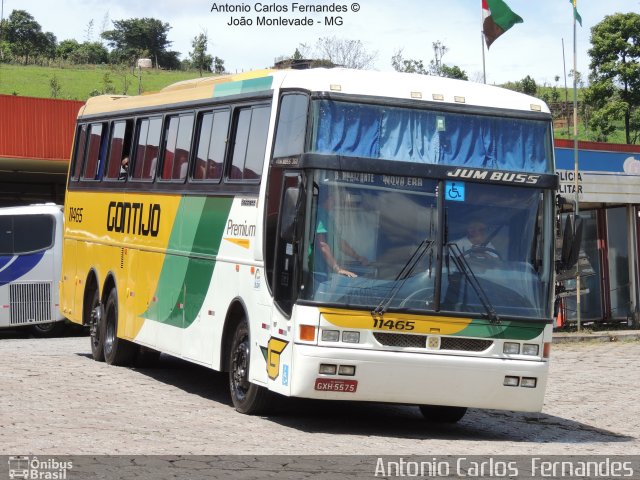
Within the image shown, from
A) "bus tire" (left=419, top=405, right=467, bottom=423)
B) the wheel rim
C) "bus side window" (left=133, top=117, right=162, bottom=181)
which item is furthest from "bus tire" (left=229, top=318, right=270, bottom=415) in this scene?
"bus side window" (left=133, top=117, right=162, bottom=181)

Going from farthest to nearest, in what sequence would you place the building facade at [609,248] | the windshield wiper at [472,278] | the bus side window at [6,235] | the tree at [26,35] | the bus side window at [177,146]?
the tree at [26,35], the bus side window at [6,235], the building facade at [609,248], the bus side window at [177,146], the windshield wiper at [472,278]

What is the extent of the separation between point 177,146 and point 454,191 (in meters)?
5.03

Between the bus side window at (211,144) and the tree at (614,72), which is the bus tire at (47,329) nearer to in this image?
the bus side window at (211,144)

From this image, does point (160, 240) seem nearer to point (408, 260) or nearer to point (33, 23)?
point (408, 260)

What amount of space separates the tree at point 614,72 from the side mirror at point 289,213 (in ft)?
202

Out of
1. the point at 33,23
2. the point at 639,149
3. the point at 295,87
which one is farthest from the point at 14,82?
the point at 295,87

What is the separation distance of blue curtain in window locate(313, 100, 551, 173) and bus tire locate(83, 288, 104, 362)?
7800mm

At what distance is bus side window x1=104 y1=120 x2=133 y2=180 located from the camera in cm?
1856

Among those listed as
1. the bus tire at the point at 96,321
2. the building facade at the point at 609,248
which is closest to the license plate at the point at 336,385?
the bus tire at the point at 96,321

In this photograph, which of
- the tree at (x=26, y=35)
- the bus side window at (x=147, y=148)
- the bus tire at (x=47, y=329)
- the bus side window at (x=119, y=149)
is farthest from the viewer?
the tree at (x=26, y=35)

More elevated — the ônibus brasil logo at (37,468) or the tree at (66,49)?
the tree at (66,49)

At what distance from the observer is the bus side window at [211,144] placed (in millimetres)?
14766

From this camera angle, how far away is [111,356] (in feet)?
61.3

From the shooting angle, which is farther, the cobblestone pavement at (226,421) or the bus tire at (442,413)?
the bus tire at (442,413)
